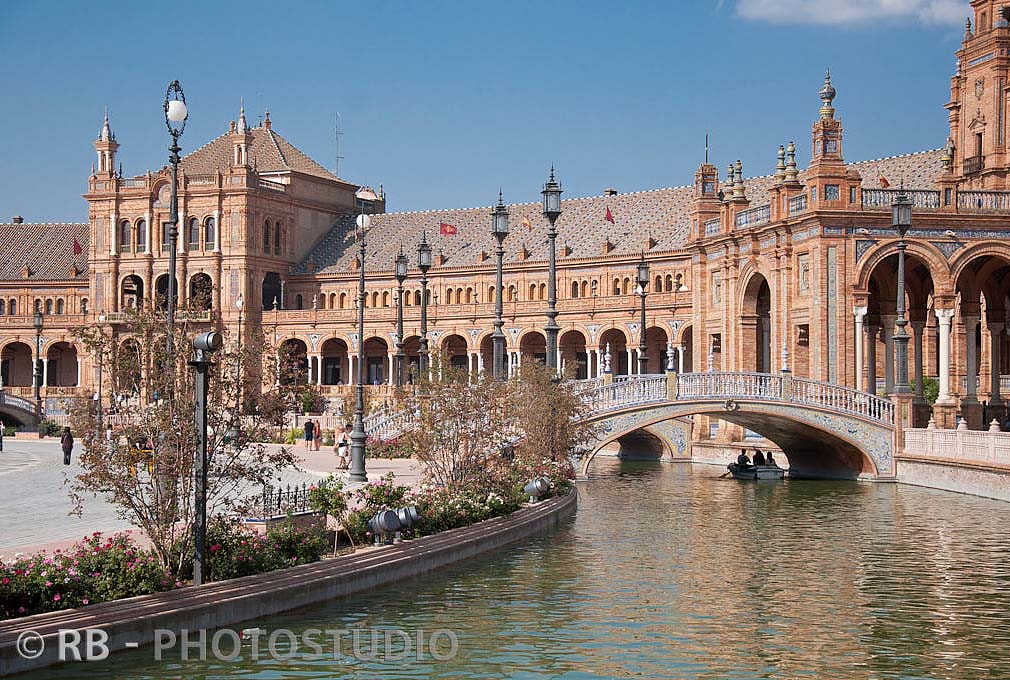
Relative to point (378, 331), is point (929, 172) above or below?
above

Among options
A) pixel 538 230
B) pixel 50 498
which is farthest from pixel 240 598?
pixel 538 230

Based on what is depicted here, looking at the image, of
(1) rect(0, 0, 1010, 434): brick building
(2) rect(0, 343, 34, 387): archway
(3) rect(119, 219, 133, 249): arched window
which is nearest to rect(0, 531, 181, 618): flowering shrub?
(1) rect(0, 0, 1010, 434): brick building

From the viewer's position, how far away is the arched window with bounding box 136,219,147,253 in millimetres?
97125

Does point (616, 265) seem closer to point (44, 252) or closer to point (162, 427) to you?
point (44, 252)

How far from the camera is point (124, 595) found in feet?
50.5

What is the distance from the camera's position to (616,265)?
3268 inches

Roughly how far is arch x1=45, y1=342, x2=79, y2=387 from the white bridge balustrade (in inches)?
3059

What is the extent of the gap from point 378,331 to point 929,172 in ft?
130

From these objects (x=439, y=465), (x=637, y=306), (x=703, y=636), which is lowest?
(x=703, y=636)

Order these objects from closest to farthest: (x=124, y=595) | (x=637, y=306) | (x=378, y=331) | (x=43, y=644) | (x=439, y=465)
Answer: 1. (x=43, y=644)
2. (x=124, y=595)
3. (x=439, y=465)
4. (x=637, y=306)
5. (x=378, y=331)

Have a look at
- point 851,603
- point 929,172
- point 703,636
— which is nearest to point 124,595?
point 703,636


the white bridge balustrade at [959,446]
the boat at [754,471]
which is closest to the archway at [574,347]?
the boat at [754,471]

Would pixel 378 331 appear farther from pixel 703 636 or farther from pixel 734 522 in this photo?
pixel 703 636

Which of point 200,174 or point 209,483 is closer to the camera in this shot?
point 209,483
